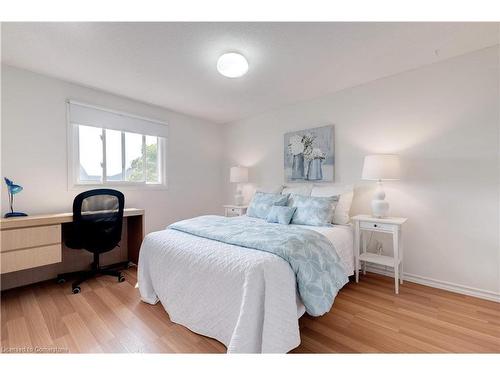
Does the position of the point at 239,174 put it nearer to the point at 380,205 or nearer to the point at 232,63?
the point at 232,63

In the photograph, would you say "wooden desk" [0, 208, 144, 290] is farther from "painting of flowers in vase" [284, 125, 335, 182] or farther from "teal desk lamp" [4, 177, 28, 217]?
"painting of flowers in vase" [284, 125, 335, 182]

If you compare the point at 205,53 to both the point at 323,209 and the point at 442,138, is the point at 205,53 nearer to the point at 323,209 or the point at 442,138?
the point at 323,209

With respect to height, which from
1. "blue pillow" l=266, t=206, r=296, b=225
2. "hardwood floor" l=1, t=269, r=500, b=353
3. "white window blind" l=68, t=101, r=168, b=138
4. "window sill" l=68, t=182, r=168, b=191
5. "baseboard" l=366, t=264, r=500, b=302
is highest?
"white window blind" l=68, t=101, r=168, b=138

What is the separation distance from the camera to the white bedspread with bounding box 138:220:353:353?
1.24 metres

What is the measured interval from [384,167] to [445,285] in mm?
1364

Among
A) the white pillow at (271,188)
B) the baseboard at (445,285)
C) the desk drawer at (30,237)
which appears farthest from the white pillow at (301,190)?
the desk drawer at (30,237)

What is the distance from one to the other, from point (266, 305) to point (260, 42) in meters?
2.00

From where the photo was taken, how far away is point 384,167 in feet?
7.36

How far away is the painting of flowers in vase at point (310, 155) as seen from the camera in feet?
9.87

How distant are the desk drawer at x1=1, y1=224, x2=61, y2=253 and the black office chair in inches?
5.1

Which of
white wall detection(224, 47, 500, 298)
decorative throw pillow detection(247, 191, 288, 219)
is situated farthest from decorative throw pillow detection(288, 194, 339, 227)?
white wall detection(224, 47, 500, 298)

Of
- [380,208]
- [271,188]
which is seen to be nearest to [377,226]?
[380,208]

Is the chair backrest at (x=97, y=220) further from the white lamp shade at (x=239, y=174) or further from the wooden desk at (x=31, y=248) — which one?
the white lamp shade at (x=239, y=174)
